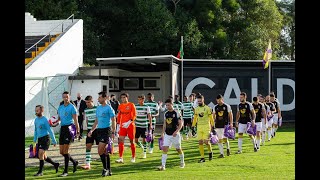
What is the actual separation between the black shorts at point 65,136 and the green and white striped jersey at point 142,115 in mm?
3647

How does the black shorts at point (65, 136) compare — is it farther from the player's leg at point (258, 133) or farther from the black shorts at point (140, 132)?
the player's leg at point (258, 133)

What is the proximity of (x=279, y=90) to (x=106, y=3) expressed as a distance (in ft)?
61.3

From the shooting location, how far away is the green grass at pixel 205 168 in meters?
11.7

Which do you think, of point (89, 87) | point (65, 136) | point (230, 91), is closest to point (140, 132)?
point (65, 136)

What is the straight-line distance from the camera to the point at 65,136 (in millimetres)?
12266

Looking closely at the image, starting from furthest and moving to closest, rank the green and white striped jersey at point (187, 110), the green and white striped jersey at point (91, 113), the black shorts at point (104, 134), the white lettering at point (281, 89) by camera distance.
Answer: the white lettering at point (281, 89) < the green and white striped jersey at point (187, 110) < the green and white striped jersey at point (91, 113) < the black shorts at point (104, 134)

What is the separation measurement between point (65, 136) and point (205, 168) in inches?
149

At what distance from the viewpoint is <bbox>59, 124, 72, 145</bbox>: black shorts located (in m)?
12.3

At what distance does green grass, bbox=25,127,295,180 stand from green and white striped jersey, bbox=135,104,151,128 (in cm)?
109

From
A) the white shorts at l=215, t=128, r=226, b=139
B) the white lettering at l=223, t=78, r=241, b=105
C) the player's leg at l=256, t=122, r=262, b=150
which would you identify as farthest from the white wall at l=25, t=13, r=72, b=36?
the white shorts at l=215, t=128, r=226, b=139

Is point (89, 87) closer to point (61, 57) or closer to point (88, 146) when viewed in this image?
point (61, 57)

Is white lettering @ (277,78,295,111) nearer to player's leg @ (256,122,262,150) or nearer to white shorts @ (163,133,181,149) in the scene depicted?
player's leg @ (256,122,262,150)

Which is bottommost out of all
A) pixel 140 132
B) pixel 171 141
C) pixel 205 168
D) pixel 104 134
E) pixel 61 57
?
pixel 205 168

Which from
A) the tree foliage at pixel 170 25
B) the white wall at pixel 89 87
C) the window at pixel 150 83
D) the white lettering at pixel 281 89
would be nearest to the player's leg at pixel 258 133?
the white wall at pixel 89 87
